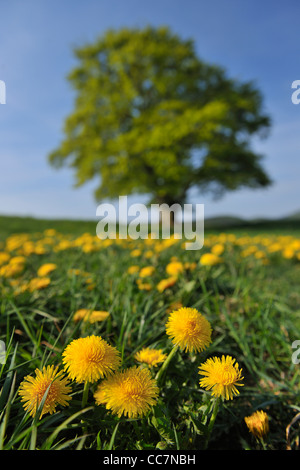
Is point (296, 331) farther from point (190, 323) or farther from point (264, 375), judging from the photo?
point (190, 323)

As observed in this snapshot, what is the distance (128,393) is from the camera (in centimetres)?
72

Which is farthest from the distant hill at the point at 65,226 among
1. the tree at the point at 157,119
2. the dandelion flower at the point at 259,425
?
the dandelion flower at the point at 259,425

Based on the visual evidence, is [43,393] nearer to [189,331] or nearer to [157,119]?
[189,331]

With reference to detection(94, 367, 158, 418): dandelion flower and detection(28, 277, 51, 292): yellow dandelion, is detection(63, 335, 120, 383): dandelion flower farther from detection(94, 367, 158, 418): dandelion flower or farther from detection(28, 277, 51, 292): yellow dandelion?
detection(28, 277, 51, 292): yellow dandelion

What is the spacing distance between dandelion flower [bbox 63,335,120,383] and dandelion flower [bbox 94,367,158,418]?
0.04 meters

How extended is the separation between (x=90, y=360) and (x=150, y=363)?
294 millimetres

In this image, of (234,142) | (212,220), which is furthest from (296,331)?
(212,220)

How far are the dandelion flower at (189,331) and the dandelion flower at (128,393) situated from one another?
0.12 m

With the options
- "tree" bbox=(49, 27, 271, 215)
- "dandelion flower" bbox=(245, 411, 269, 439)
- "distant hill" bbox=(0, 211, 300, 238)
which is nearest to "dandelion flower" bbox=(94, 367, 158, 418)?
"dandelion flower" bbox=(245, 411, 269, 439)

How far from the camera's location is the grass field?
793 millimetres

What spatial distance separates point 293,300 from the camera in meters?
2.31

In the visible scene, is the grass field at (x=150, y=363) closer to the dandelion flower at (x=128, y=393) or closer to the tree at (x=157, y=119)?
the dandelion flower at (x=128, y=393)

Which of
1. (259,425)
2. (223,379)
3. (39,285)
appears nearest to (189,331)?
(223,379)
